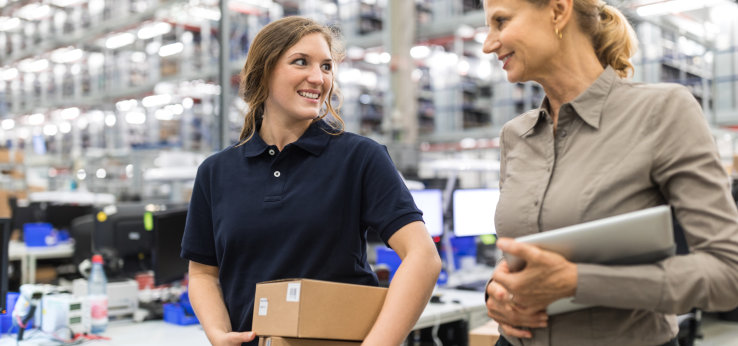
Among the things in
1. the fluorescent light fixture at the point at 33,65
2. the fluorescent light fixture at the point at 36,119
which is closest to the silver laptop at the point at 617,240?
the fluorescent light fixture at the point at 33,65

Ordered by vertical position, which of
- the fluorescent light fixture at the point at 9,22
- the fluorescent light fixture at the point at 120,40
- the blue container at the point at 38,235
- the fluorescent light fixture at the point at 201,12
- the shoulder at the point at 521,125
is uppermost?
the fluorescent light fixture at the point at 9,22

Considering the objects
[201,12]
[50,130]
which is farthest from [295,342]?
[50,130]

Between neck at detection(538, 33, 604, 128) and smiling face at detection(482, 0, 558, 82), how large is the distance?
0.02 meters

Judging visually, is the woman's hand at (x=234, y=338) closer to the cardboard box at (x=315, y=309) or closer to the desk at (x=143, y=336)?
the cardboard box at (x=315, y=309)

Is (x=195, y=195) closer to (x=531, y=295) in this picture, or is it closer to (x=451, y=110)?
(x=531, y=295)

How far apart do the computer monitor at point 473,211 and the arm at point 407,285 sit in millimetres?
2311

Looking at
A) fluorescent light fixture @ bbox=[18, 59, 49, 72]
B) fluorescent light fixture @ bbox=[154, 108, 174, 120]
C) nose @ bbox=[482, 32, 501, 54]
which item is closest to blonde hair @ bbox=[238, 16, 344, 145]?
nose @ bbox=[482, 32, 501, 54]

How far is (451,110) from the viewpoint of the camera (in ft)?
39.5

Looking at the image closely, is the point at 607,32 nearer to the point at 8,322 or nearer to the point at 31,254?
the point at 8,322

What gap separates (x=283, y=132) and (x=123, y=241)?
209 centimetres

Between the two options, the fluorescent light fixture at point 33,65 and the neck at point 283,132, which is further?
the fluorescent light fixture at point 33,65

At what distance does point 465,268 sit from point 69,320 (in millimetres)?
2513

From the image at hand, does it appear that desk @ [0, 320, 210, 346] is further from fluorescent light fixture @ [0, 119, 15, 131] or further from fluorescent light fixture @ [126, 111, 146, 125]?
fluorescent light fixture @ [0, 119, 15, 131]

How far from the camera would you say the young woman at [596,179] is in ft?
2.88
